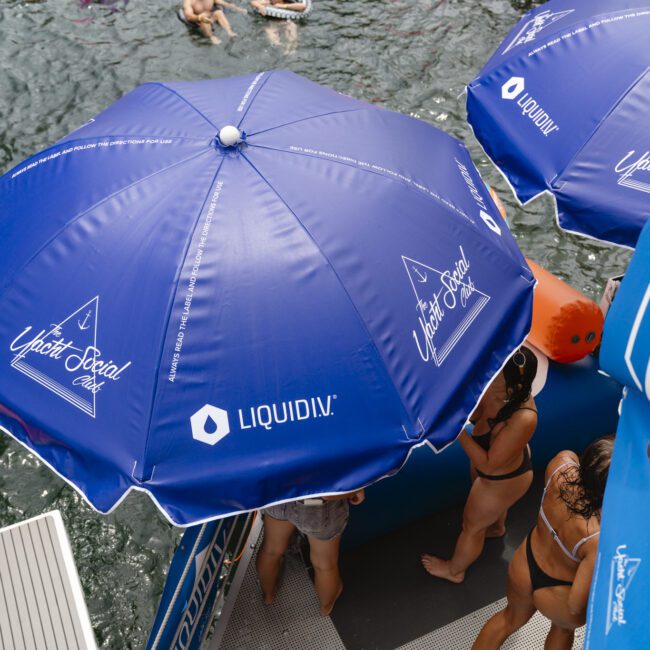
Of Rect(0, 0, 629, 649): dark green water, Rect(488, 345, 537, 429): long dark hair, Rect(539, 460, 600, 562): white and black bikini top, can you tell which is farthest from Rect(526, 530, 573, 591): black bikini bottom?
Rect(0, 0, 629, 649): dark green water

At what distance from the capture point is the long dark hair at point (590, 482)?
10.0 ft

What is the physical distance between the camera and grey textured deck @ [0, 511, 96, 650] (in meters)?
2.57

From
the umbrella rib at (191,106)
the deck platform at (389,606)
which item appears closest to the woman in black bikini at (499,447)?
the deck platform at (389,606)

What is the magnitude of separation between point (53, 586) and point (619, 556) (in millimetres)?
2066

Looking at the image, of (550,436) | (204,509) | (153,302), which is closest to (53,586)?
(204,509)

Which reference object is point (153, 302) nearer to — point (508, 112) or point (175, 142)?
point (175, 142)

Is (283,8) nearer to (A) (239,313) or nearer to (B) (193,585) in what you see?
(A) (239,313)

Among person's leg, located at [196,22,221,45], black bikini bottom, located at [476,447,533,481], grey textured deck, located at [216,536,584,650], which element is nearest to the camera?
black bikini bottom, located at [476,447,533,481]

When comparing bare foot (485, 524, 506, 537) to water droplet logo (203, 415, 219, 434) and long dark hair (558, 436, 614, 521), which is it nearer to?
long dark hair (558, 436, 614, 521)

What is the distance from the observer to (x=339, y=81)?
9.20 m

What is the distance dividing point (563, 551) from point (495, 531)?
1341mm

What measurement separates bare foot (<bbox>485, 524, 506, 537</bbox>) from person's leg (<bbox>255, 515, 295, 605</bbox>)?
1.36 m

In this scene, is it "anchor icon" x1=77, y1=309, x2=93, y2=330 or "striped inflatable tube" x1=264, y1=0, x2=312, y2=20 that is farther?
"striped inflatable tube" x1=264, y1=0, x2=312, y2=20

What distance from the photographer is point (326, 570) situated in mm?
3984
